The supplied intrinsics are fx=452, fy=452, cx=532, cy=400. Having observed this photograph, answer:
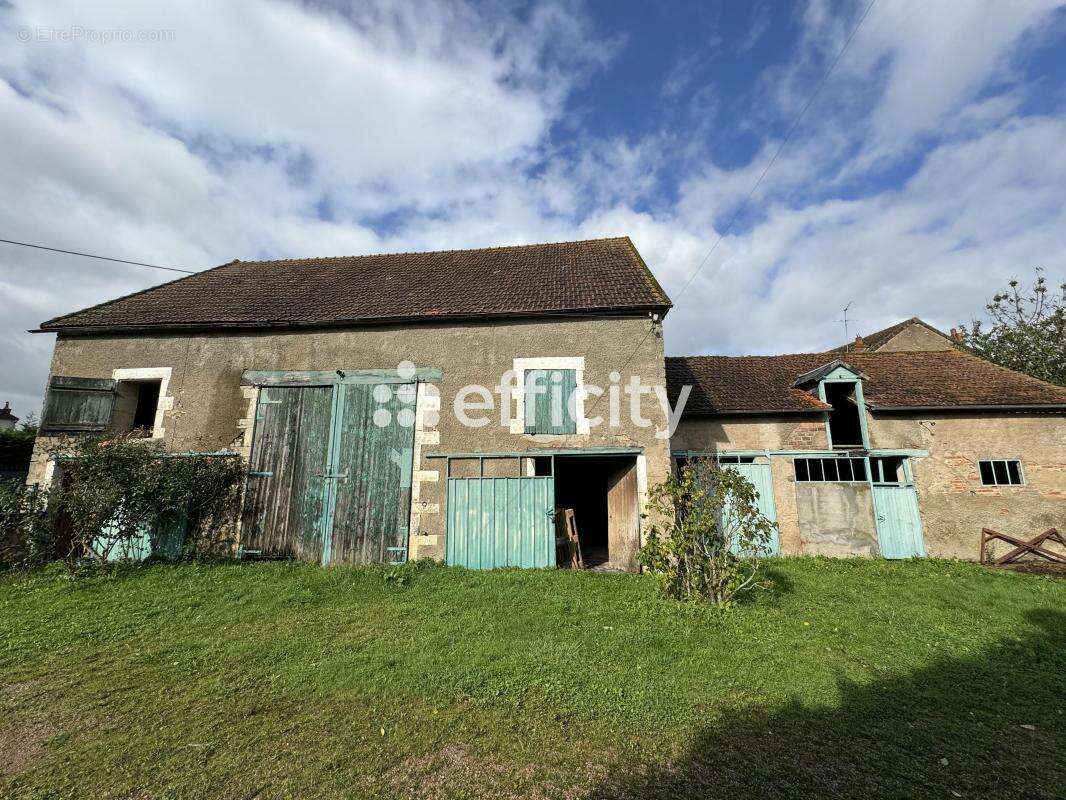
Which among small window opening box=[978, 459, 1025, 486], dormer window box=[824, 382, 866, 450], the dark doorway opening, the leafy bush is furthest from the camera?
dormer window box=[824, 382, 866, 450]

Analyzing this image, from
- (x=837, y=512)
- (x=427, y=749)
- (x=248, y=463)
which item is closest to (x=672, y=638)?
(x=427, y=749)

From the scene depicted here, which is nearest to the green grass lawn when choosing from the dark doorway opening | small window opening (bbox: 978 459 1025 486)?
the dark doorway opening

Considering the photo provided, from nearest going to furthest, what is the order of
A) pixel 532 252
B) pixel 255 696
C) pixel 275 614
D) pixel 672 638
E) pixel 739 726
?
pixel 739 726, pixel 255 696, pixel 672 638, pixel 275 614, pixel 532 252

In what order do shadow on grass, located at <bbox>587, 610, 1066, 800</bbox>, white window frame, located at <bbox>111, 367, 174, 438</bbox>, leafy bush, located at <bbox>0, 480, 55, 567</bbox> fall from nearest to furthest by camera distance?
shadow on grass, located at <bbox>587, 610, 1066, 800</bbox>, leafy bush, located at <bbox>0, 480, 55, 567</bbox>, white window frame, located at <bbox>111, 367, 174, 438</bbox>

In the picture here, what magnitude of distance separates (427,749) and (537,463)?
18.2 feet

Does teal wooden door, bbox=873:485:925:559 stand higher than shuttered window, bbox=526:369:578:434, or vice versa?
shuttered window, bbox=526:369:578:434

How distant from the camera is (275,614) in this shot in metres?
5.86

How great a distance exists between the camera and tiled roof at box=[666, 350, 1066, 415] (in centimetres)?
1005

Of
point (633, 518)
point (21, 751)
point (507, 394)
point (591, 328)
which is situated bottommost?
point (21, 751)

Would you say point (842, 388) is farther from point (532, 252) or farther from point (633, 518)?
point (532, 252)

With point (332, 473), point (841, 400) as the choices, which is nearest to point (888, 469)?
point (841, 400)

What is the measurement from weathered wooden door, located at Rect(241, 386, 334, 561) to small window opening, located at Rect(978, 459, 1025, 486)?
44.9 feet

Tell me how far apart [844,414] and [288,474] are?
12.8 m

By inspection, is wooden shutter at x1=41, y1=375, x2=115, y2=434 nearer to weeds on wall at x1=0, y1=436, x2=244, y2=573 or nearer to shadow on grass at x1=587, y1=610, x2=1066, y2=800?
weeds on wall at x1=0, y1=436, x2=244, y2=573
